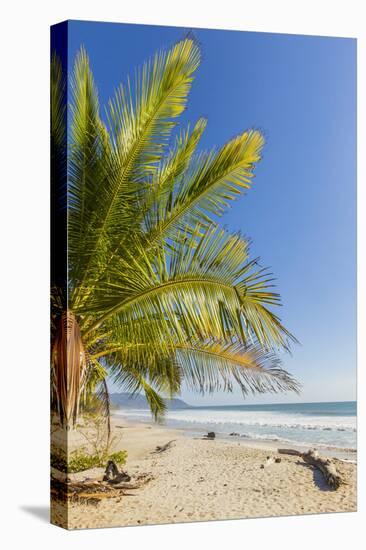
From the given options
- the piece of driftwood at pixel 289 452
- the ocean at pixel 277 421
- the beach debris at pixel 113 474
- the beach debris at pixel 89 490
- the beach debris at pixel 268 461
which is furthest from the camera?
the piece of driftwood at pixel 289 452

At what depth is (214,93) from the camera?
13203mm

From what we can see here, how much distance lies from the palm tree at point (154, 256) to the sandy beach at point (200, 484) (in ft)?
1.34

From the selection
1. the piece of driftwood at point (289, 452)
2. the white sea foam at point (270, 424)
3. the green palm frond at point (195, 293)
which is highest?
the green palm frond at point (195, 293)

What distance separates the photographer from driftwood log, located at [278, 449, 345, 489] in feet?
44.3

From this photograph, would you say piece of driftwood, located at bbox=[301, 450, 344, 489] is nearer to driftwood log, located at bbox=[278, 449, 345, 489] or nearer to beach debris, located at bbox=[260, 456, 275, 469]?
driftwood log, located at bbox=[278, 449, 345, 489]

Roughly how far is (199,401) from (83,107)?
2948mm

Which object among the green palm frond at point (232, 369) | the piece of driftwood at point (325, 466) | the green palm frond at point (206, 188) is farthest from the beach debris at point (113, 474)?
the green palm frond at point (206, 188)

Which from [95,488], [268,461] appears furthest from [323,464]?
[95,488]

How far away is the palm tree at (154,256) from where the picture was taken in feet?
41.4

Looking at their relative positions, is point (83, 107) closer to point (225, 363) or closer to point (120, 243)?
point (120, 243)

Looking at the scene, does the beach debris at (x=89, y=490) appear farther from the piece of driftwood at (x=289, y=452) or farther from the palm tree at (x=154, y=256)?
the piece of driftwood at (x=289, y=452)

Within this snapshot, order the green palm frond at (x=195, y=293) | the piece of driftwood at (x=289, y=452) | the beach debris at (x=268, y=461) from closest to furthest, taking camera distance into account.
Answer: the green palm frond at (x=195, y=293) < the beach debris at (x=268, y=461) < the piece of driftwood at (x=289, y=452)

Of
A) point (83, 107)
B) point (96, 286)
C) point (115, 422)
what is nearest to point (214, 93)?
point (83, 107)

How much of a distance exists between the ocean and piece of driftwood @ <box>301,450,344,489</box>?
130 mm
